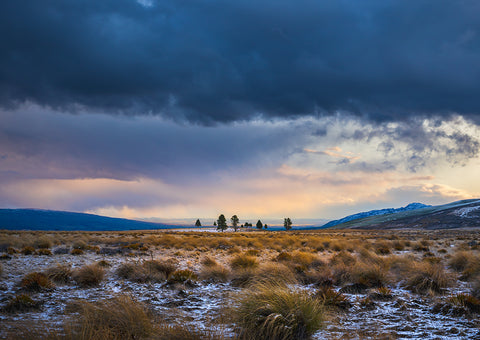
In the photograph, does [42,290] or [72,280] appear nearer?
[42,290]

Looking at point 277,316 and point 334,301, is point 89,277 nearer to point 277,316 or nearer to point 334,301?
point 277,316

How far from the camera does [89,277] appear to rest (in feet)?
29.0

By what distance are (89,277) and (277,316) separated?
23.9 feet

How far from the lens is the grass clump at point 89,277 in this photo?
8728 millimetres

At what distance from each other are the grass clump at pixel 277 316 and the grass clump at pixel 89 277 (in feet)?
19.8

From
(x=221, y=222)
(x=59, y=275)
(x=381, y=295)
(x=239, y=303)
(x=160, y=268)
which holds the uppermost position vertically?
(x=239, y=303)

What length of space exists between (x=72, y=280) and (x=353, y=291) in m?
9.46

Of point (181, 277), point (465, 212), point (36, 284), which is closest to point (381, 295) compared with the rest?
point (181, 277)

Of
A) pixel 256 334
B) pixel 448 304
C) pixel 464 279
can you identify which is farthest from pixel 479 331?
pixel 464 279

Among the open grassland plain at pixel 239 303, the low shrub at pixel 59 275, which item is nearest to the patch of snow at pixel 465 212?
the open grassland plain at pixel 239 303

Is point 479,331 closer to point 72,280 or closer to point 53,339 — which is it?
point 53,339

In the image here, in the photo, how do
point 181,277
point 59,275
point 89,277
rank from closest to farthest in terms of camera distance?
point 89,277
point 59,275
point 181,277

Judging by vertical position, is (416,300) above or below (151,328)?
below

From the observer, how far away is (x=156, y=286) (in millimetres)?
8812
